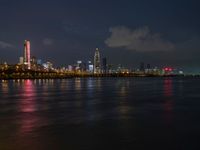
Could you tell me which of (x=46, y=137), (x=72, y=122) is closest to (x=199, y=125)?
(x=72, y=122)

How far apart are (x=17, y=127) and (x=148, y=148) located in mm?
8996

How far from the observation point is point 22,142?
53.5 feet

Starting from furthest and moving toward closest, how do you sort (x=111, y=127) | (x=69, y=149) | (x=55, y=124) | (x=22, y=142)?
(x=55, y=124) → (x=111, y=127) → (x=22, y=142) → (x=69, y=149)

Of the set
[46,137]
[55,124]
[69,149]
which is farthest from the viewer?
[55,124]

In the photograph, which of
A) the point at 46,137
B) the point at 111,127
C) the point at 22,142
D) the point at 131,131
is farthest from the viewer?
the point at 111,127

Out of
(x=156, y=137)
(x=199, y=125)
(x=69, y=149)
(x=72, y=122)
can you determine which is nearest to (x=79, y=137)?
(x=69, y=149)

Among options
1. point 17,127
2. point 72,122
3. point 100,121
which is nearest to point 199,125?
point 100,121

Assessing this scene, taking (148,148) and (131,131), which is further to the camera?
(131,131)

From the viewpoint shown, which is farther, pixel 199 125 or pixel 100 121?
pixel 100 121

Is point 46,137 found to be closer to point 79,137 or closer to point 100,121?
point 79,137

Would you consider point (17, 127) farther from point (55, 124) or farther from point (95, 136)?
point (95, 136)

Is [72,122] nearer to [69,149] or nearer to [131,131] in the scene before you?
[131,131]

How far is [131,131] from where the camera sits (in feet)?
63.9

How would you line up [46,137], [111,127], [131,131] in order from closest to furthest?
1. [46,137]
2. [131,131]
3. [111,127]
